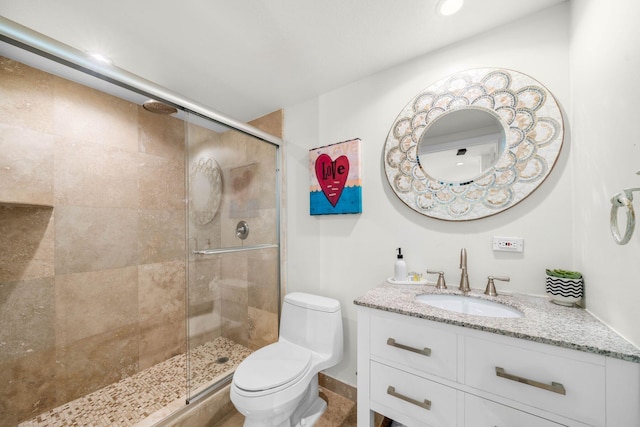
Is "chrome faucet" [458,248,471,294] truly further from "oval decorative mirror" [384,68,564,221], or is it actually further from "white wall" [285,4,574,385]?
"oval decorative mirror" [384,68,564,221]

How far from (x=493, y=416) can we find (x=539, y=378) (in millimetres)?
220

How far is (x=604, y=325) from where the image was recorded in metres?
0.88

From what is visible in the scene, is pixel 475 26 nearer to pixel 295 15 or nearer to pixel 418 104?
pixel 418 104

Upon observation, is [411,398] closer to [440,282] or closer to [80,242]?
[440,282]

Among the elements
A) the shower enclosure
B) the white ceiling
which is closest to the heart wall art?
the shower enclosure

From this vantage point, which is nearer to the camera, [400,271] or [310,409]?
[400,271]

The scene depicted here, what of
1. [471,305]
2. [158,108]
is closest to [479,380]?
[471,305]

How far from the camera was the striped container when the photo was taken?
1.04 metres

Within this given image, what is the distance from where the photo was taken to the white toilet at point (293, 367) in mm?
1209

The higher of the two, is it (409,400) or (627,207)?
(627,207)

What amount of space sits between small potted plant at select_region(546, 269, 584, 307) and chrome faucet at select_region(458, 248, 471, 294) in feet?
1.07

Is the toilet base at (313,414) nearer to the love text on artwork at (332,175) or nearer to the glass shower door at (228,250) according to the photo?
the glass shower door at (228,250)

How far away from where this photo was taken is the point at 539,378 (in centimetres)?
80

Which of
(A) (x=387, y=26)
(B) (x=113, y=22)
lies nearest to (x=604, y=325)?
(A) (x=387, y=26)
